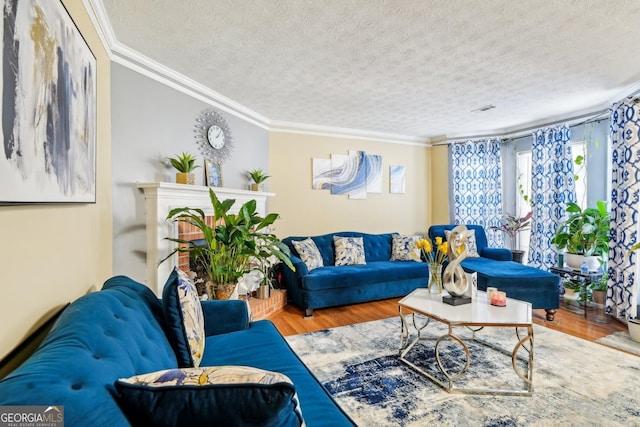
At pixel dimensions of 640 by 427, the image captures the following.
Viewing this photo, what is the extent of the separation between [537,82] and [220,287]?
364 cm

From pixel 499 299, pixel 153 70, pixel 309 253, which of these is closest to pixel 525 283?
pixel 499 299

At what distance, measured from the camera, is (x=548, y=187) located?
4305 mm

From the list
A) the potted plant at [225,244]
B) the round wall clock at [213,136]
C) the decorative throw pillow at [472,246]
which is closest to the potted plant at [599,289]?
the decorative throw pillow at [472,246]

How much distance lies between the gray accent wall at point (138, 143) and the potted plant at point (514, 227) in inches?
180

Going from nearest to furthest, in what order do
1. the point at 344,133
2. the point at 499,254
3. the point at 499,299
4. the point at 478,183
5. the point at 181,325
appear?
1. the point at 181,325
2. the point at 499,299
3. the point at 499,254
4. the point at 344,133
5. the point at 478,183

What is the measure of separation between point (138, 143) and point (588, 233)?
4853mm

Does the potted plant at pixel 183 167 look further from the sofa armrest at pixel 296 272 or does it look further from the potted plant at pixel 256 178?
the sofa armrest at pixel 296 272

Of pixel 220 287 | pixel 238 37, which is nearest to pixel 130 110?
pixel 238 37

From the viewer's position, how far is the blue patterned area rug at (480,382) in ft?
5.79

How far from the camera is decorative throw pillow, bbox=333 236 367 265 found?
164 inches

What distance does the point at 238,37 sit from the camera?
2.23 metres

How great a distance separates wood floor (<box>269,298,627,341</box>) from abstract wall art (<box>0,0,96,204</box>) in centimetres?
230

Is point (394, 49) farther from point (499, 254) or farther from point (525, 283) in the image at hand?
point (499, 254)

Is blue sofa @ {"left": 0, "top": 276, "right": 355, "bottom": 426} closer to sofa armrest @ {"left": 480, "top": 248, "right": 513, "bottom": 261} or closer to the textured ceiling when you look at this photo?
the textured ceiling
